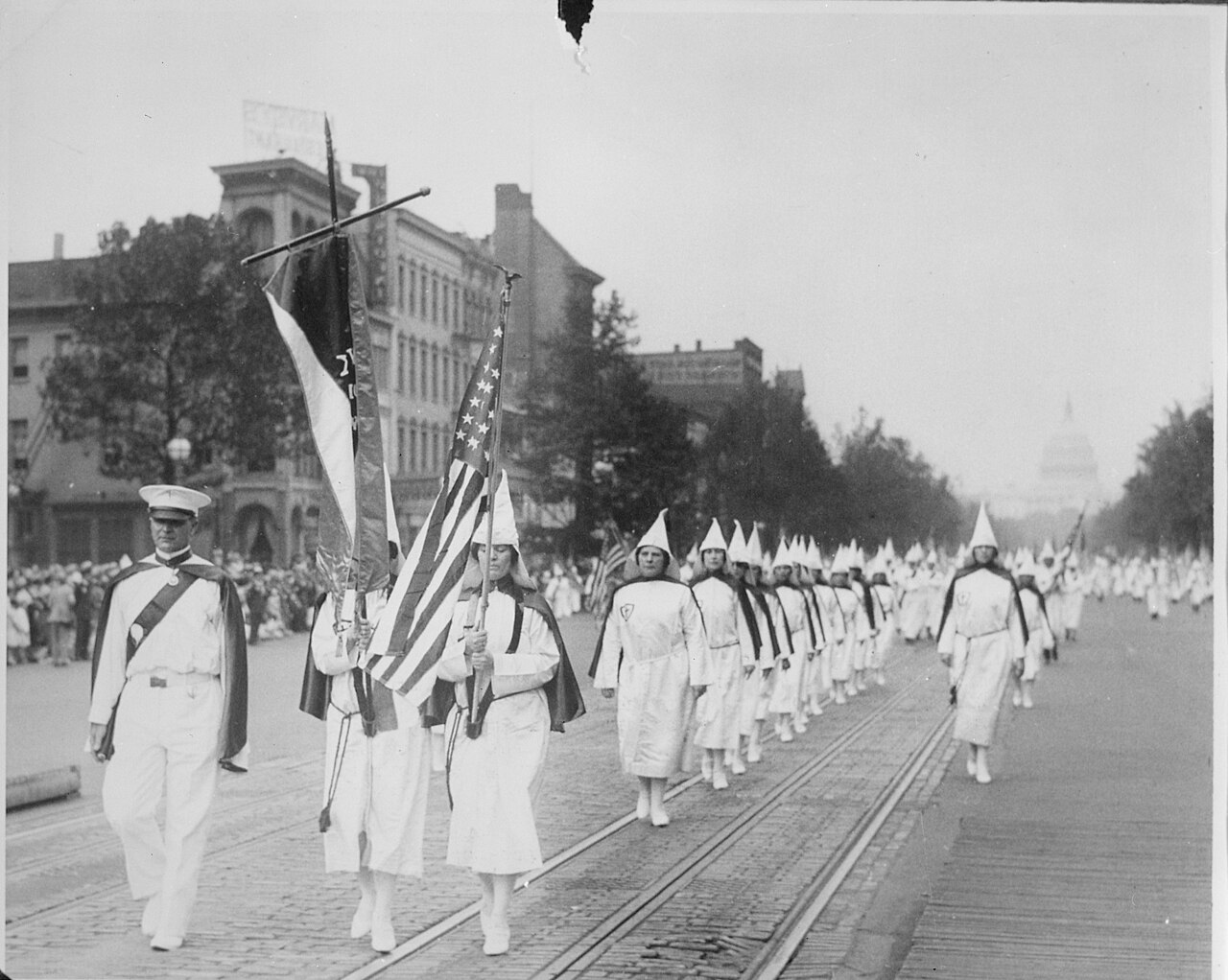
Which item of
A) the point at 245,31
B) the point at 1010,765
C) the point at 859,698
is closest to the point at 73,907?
the point at 245,31

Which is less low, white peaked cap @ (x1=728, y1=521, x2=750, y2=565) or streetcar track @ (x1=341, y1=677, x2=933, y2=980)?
white peaked cap @ (x1=728, y1=521, x2=750, y2=565)

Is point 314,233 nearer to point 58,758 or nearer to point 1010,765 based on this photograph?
point 58,758

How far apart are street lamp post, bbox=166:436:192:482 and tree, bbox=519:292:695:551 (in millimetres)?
2679

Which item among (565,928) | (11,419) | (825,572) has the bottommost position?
(565,928)

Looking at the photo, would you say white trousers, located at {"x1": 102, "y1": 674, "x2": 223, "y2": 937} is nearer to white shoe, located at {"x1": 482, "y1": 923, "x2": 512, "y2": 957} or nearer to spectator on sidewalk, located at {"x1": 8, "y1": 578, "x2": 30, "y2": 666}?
white shoe, located at {"x1": 482, "y1": 923, "x2": 512, "y2": 957}

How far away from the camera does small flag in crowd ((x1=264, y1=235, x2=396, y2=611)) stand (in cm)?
701

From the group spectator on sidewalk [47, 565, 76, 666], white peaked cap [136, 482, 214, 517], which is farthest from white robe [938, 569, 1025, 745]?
spectator on sidewalk [47, 565, 76, 666]

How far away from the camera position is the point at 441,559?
22.9 feet

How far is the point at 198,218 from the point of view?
28.1 feet

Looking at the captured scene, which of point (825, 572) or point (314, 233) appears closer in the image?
point (314, 233)

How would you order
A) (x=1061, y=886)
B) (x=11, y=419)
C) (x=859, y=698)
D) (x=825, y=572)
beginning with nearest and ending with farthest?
(x=1061, y=886), (x=11, y=419), (x=825, y=572), (x=859, y=698)

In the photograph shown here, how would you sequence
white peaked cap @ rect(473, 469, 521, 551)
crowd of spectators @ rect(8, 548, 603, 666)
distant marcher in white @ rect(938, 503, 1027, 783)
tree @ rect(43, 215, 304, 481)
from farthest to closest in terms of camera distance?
distant marcher in white @ rect(938, 503, 1027, 783) < tree @ rect(43, 215, 304, 481) < crowd of spectators @ rect(8, 548, 603, 666) < white peaked cap @ rect(473, 469, 521, 551)

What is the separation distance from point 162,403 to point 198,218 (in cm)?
195

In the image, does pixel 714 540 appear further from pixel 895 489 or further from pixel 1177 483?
pixel 1177 483
